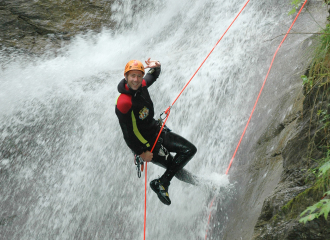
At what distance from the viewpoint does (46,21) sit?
33.4ft

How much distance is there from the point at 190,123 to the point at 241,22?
2913mm

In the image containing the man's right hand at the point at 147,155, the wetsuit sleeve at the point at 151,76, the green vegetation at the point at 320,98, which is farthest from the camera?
the wetsuit sleeve at the point at 151,76

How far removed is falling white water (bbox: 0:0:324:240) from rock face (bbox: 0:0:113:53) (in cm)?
71

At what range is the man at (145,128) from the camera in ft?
11.6

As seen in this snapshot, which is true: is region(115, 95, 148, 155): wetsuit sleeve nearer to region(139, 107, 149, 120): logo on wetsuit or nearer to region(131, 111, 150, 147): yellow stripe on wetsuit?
region(131, 111, 150, 147): yellow stripe on wetsuit

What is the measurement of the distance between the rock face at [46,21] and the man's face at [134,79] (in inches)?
289

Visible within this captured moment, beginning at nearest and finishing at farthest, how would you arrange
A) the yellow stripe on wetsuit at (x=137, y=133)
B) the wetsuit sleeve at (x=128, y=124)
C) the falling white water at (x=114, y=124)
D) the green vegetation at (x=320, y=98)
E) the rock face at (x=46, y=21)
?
1. the green vegetation at (x=320, y=98)
2. the wetsuit sleeve at (x=128, y=124)
3. the yellow stripe on wetsuit at (x=137, y=133)
4. the falling white water at (x=114, y=124)
5. the rock face at (x=46, y=21)

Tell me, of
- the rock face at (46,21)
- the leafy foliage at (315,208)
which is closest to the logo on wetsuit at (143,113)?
the leafy foliage at (315,208)

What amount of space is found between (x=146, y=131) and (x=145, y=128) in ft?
0.19

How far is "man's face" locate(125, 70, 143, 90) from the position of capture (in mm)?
3538

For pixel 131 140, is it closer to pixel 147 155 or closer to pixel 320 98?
pixel 147 155

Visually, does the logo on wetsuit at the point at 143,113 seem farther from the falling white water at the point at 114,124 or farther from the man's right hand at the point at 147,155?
the falling white water at the point at 114,124

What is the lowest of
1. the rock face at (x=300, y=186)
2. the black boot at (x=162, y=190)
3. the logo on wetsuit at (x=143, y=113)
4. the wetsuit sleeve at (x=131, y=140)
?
the black boot at (x=162, y=190)

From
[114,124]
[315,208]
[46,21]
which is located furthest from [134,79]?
[46,21]
